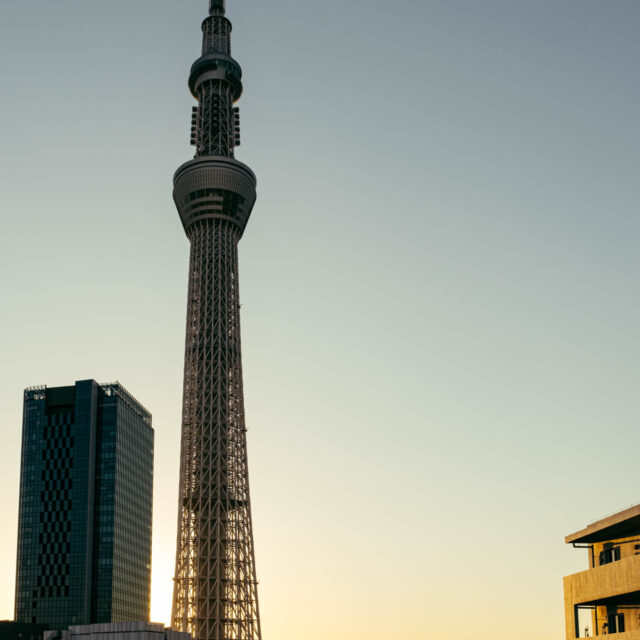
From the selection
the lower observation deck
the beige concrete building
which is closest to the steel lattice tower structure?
the lower observation deck

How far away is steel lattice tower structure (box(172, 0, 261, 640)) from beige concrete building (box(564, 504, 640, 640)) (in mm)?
88215

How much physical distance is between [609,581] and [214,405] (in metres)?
107

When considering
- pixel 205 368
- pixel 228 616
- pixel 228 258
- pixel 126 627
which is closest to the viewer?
pixel 126 627

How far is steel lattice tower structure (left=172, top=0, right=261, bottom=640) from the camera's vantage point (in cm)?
15650

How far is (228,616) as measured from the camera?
155750mm

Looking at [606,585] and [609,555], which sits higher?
[609,555]

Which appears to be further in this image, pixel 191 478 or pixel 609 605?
pixel 191 478

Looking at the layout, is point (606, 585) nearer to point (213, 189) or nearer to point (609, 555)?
point (609, 555)

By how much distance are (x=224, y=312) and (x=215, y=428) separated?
22.2 meters

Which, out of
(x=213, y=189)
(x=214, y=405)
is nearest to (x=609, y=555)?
(x=214, y=405)

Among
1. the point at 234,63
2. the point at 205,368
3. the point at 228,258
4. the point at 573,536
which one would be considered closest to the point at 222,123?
the point at 234,63

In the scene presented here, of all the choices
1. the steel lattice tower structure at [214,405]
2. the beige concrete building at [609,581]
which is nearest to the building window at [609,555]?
the beige concrete building at [609,581]

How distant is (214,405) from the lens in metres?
166

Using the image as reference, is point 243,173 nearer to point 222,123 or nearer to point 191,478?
point 222,123
